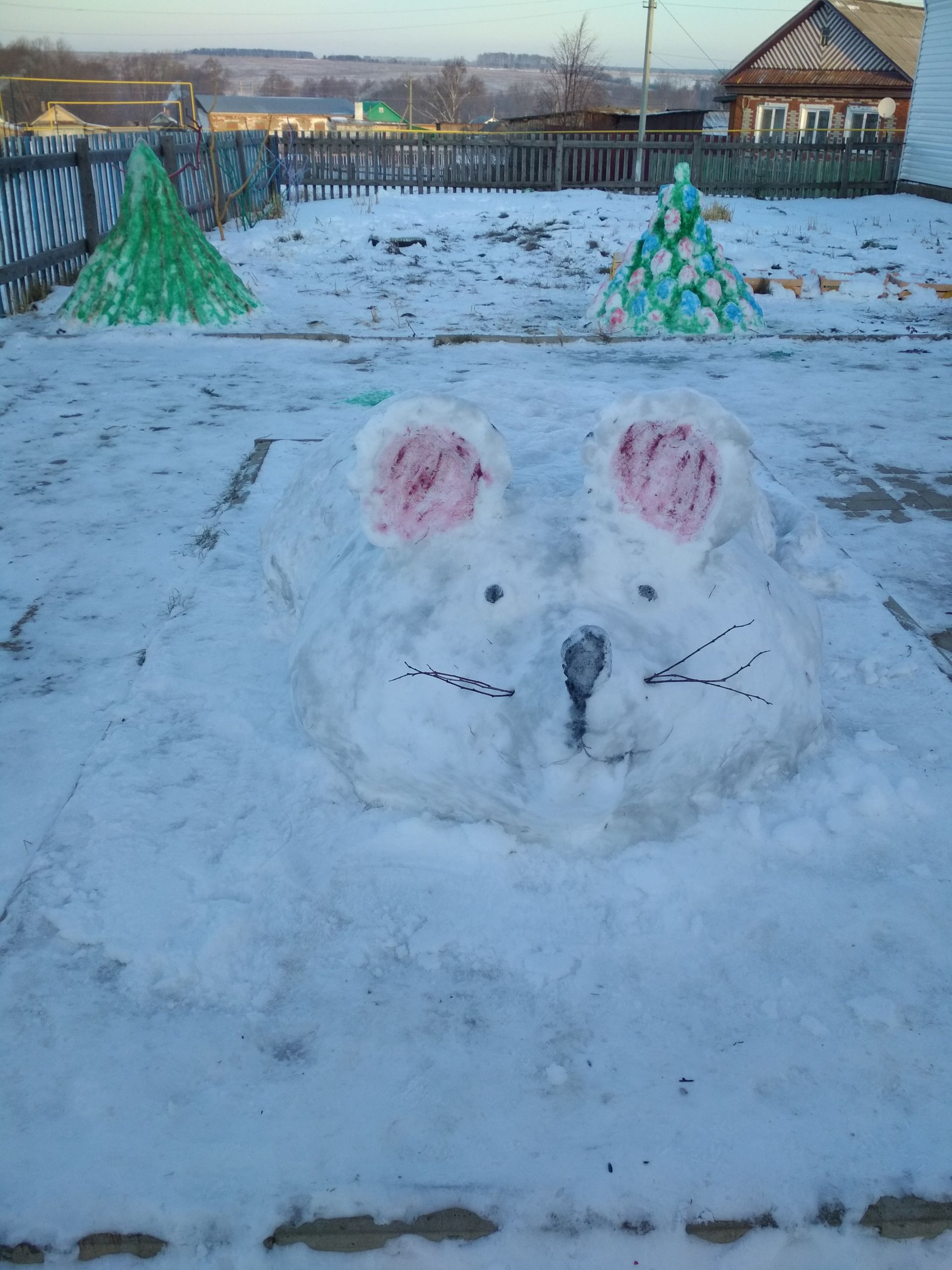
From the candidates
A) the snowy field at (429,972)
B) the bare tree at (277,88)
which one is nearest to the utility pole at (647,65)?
the snowy field at (429,972)

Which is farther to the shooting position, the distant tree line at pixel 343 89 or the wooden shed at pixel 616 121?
the distant tree line at pixel 343 89

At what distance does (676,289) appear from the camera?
8562mm

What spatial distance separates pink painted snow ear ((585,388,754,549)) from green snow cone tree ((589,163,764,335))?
664 cm

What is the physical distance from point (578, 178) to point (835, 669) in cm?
1871

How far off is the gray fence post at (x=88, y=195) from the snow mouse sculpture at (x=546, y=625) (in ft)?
31.3

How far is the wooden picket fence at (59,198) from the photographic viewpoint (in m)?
9.18

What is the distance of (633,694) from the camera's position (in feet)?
6.99

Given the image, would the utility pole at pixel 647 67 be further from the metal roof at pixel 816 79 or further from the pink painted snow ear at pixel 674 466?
the pink painted snow ear at pixel 674 466

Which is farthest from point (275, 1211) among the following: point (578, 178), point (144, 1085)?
point (578, 178)

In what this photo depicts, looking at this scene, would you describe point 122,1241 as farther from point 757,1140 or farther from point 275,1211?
point 757,1140

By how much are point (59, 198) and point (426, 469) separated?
9602mm

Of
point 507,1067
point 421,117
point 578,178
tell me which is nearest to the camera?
point 507,1067

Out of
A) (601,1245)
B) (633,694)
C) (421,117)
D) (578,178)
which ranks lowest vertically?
(601,1245)

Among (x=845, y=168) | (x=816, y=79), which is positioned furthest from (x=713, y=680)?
(x=816, y=79)
